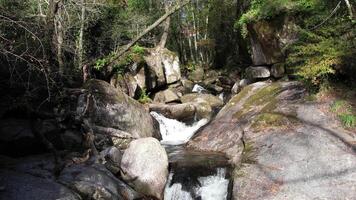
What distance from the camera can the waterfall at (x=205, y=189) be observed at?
986cm

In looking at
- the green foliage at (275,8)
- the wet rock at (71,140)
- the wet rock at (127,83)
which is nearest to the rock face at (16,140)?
the wet rock at (71,140)

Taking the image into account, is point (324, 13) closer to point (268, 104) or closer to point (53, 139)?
point (268, 104)

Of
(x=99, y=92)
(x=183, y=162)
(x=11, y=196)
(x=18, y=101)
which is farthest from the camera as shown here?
(x=99, y=92)

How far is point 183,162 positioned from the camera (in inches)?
445

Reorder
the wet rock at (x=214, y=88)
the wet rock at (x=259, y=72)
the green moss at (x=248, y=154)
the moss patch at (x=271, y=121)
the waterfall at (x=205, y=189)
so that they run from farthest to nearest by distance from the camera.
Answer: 1. the wet rock at (x=214, y=88)
2. the wet rock at (x=259, y=72)
3. the moss patch at (x=271, y=121)
4. the waterfall at (x=205, y=189)
5. the green moss at (x=248, y=154)

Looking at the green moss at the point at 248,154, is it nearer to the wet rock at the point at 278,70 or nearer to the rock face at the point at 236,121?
the rock face at the point at 236,121

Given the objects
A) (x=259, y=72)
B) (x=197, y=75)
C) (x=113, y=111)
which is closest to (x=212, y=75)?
(x=197, y=75)

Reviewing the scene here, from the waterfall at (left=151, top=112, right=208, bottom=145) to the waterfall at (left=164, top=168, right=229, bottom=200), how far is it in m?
4.88

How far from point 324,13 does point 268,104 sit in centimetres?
338

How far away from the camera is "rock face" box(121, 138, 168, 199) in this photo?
32.7 ft

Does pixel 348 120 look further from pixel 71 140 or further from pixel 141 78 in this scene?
pixel 141 78

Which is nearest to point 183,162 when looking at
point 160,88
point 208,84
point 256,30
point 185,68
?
point 256,30

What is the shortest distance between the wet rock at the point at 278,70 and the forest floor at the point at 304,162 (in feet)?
17.7

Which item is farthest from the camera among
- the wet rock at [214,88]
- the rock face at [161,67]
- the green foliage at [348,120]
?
the wet rock at [214,88]
